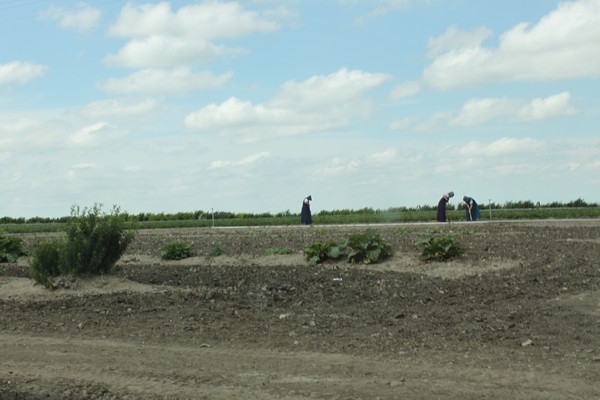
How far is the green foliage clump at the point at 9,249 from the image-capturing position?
1883 centimetres

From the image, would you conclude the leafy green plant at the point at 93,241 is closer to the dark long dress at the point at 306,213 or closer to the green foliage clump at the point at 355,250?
the green foliage clump at the point at 355,250

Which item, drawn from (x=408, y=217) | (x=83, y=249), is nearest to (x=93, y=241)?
(x=83, y=249)

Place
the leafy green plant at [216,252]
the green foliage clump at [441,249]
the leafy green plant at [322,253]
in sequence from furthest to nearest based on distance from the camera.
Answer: the leafy green plant at [216,252] → the leafy green plant at [322,253] → the green foliage clump at [441,249]

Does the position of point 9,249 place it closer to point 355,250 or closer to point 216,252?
point 216,252

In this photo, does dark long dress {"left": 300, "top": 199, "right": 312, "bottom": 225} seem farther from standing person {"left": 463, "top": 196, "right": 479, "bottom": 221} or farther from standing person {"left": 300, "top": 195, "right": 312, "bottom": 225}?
standing person {"left": 463, "top": 196, "right": 479, "bottom": 221}

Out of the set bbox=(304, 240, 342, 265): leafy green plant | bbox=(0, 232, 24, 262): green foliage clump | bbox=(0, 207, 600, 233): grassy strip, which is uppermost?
bbox=(0, 207, 600, 233): grassy strip

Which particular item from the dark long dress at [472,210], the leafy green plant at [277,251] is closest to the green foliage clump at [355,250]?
the leafy green plant at [277,251]

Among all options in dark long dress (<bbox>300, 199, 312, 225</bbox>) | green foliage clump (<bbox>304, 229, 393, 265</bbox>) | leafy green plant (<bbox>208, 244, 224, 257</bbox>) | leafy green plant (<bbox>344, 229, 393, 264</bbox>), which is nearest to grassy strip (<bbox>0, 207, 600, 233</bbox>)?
dark long dress (<bbox>300, 199, 312, 225</bbox>)

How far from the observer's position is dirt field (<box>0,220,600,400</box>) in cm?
749

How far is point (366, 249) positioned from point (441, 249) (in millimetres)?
1476

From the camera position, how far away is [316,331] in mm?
9969

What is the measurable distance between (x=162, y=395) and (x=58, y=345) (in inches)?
116

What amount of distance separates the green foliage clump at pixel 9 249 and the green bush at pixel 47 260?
211 inches

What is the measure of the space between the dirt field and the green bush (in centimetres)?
33
